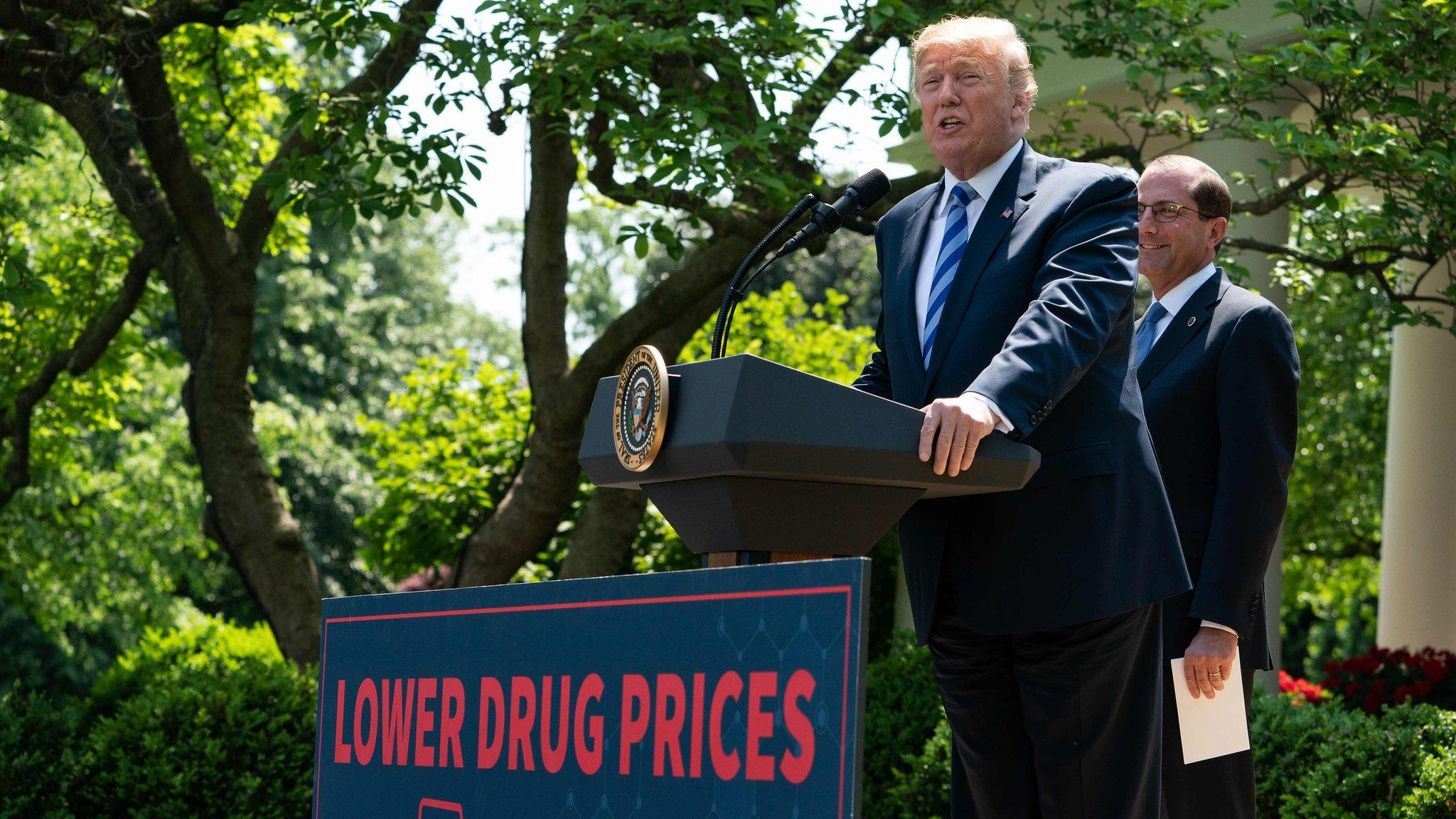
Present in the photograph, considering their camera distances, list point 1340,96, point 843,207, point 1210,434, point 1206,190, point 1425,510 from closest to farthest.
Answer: point 843,207
point 1210,434
point 1206,190
point 1340,96
point 1425,510

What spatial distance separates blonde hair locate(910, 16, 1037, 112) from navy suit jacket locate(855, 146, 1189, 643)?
0.13 m

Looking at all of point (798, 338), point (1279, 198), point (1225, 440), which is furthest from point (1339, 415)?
point (1225, 440)

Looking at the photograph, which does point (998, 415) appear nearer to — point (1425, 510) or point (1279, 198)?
point (1279, 198)

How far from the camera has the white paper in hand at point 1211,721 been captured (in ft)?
9.81

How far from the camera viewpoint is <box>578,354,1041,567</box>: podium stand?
208 cm

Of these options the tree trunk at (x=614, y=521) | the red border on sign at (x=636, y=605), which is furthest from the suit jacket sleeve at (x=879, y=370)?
the tree trunk at (x=614, y=521)

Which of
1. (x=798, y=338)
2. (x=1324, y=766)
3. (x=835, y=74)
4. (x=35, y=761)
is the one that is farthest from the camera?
(x=798, y=338)

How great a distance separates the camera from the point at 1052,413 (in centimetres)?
249

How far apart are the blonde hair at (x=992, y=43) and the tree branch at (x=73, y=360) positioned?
271 inches

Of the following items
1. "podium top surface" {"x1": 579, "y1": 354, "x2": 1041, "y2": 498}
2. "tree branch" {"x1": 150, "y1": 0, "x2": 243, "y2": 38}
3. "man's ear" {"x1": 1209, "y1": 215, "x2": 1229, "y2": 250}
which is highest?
"tree branch" {"x1": 150, "y1": 0, "x2": 243, "y2": 38}

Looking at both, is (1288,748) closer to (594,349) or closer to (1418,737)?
(1418,737)

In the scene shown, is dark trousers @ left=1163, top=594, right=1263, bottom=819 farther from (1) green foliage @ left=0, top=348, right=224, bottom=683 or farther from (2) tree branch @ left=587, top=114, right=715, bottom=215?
(1) green foliage @ left=0, top=348, right=224, bottom=683

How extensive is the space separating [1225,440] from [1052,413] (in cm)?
111

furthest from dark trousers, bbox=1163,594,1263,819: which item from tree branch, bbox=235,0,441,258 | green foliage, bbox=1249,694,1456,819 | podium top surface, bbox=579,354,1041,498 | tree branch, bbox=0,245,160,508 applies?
tree branch, bbox=0,245,160,508
